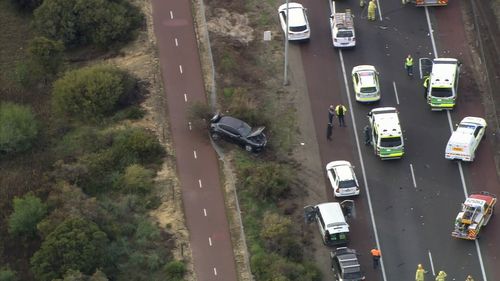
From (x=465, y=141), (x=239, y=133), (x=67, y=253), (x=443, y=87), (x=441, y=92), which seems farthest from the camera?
(x=441, y=92)

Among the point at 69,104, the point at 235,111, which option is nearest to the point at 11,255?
the point at 69,104

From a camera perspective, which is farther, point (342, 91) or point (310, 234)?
point (342, 91)

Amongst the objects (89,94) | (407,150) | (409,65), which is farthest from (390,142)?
(89,94)

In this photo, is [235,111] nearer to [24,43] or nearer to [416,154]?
[416,154]

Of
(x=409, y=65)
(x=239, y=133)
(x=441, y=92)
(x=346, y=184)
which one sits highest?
(x=409, y=65)

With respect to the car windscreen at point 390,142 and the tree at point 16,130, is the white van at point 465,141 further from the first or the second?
the tree at point 16,130

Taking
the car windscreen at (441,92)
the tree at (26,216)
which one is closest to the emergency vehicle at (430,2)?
the car windscreen at (441,92)

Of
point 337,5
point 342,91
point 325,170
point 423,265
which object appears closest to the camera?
point 423,265

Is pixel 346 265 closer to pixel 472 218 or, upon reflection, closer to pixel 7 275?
pixel 472 218
